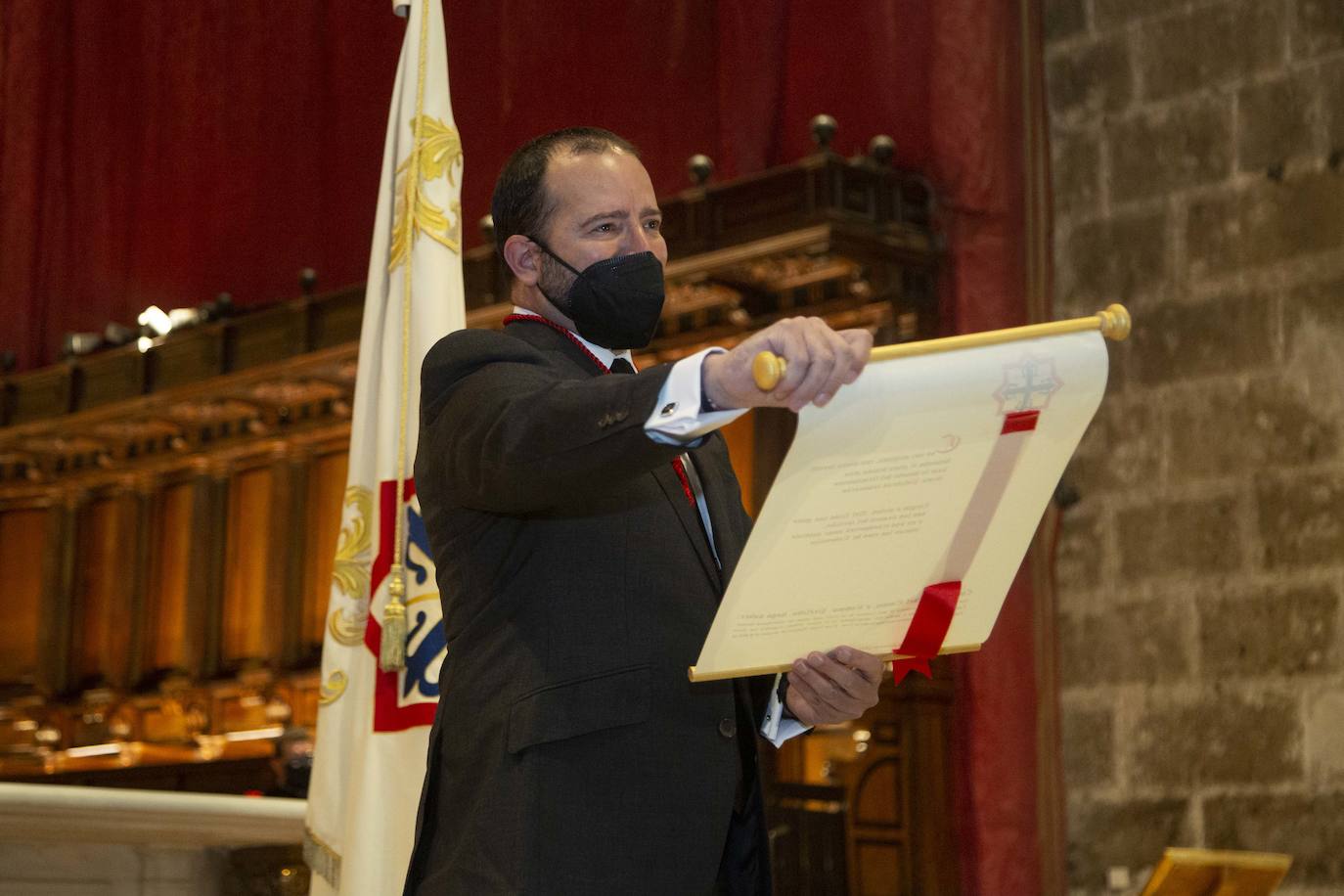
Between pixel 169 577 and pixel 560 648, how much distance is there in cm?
847

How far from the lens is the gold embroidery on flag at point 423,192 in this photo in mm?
3387

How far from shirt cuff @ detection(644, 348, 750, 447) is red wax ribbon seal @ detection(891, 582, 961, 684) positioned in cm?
34

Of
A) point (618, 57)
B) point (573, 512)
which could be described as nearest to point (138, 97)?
point (618, 57)

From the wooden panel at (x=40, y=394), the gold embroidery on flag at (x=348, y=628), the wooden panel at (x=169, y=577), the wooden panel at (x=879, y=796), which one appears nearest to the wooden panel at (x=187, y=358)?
the wooden panel at (x=40, y=394)

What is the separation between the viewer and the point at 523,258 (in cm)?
212

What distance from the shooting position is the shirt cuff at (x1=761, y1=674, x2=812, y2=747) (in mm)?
2141

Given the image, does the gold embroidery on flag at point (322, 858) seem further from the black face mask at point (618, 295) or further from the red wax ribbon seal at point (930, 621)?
the red wax ribbon seal at point (930, 621)

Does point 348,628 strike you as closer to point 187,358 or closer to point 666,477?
point 666,477

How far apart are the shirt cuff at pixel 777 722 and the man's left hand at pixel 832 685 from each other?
3 centimetres

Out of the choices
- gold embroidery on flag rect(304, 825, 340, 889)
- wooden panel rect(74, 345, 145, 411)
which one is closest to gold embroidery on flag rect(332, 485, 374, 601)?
gold embroidery on flag rect(304, 825, 340, 889)

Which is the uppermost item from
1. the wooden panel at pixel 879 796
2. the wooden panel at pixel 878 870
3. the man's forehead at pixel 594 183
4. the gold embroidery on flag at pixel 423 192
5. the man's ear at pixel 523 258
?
the gold embroidery on flag at pixel 423 192

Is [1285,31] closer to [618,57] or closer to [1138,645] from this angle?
[1138,645]

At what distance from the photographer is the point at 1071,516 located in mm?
6688

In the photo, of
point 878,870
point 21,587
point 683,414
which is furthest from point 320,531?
point 683,414
